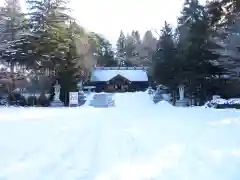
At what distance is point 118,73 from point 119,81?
1140 millimetres

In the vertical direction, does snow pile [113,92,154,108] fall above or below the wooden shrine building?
below

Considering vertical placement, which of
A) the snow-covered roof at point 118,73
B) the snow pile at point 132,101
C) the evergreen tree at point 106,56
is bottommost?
the snow pile at point 132,101

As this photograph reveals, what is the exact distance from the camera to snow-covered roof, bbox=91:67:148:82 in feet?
156

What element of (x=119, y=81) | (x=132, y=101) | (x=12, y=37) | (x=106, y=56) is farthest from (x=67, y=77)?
(x=106, y=56)

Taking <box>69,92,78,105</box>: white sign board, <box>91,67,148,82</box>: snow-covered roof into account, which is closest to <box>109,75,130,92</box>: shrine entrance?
<box>91,67,148,82</box>: snow-covered roof

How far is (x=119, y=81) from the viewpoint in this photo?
1912 inches

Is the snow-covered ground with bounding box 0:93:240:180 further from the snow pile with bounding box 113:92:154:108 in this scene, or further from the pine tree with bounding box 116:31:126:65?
the pine tree with bounding box 116:31:126:65

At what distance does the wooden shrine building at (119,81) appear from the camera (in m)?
47.1

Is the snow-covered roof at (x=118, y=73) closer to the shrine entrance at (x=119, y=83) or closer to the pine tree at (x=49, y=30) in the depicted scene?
the shrine entrance at (x=119, y=83)

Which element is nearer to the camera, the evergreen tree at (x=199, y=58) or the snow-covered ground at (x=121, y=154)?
the snow-covered ground at (x=121, y=154)

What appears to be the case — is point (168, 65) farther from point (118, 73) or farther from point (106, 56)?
point (106, 56)

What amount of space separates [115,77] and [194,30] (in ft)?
82.3

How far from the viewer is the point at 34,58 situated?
25359 millimetres

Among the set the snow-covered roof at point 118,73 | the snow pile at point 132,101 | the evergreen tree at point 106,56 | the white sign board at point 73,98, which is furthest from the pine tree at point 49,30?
the evergreen tree at point 106,56
